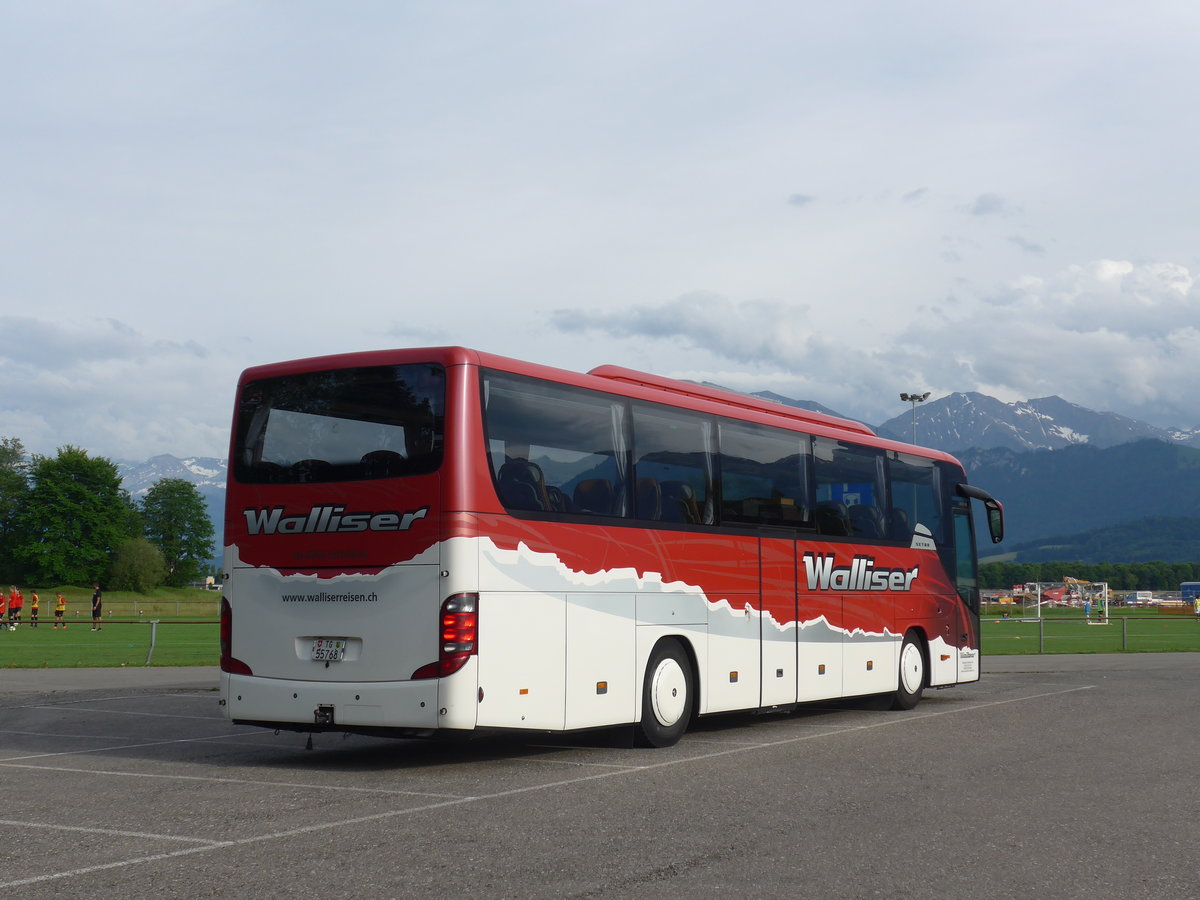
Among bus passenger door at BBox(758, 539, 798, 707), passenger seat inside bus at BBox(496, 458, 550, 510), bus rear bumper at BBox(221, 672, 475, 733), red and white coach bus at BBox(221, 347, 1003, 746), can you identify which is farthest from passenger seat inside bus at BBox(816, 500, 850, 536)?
bus rear bumper at BBox(221, 672, 475, 733)

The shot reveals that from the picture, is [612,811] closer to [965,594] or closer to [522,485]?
[522,485]

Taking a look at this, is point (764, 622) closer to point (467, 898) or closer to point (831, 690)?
point (831, 690)

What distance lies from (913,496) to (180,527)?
118m

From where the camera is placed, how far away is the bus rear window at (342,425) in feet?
34.8

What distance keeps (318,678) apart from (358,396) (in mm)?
2291

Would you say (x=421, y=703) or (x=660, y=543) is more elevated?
Answer: (x=660, y=543)

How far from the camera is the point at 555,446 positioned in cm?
1129

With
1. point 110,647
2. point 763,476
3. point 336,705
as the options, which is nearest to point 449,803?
point 336,705

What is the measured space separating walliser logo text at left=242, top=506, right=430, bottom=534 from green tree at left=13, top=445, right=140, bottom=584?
97.7 metres

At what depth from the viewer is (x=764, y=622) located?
1414 cm

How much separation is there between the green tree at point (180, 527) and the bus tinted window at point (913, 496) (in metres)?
115

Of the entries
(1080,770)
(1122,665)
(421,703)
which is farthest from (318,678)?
(1122,665)

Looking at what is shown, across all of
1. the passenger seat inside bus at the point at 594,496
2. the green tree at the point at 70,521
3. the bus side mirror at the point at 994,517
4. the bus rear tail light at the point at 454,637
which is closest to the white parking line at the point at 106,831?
the bus rear tail light at the point at 454,637

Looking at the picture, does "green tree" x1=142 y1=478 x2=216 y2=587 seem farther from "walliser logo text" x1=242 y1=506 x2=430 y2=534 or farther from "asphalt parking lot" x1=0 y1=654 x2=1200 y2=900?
"walliser logo text" x1=242 y1=506 x2=430 y2=534
